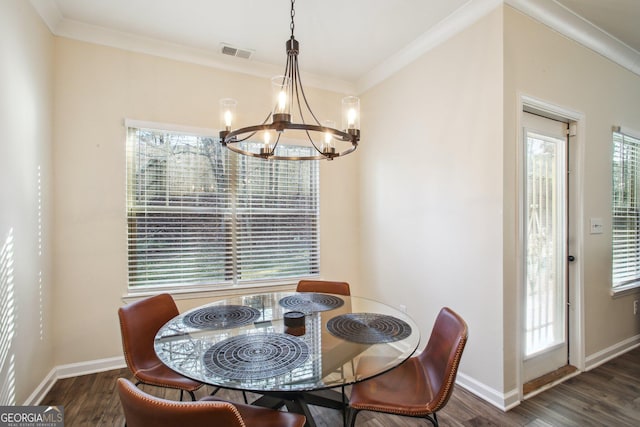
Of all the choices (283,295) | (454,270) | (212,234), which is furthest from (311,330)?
(212,234)

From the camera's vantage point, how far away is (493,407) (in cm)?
220

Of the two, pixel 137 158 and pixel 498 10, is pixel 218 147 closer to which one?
pixel 137 158

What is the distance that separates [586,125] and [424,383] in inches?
104

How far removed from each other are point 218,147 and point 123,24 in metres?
1.24

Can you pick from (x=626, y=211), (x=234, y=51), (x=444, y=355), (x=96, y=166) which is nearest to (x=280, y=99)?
(x=444, y=355)

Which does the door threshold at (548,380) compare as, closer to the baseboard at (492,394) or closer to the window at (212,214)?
the baseboard at (492,394)

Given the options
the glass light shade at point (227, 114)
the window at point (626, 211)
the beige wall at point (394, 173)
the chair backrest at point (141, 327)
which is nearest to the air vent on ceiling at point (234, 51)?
the beige wall at point (394, 173)

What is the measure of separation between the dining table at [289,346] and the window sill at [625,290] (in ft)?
8.31

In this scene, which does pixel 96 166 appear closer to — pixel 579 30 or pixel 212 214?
pixel 212 214

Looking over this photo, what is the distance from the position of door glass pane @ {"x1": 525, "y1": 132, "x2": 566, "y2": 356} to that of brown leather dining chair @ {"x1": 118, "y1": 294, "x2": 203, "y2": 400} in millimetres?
2554

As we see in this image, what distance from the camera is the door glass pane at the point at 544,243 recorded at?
2.50 meters

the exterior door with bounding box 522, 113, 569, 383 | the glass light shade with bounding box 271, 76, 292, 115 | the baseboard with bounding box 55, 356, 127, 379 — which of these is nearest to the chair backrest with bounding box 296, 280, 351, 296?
the exterior door with bounding box 522, 113, 569, 383

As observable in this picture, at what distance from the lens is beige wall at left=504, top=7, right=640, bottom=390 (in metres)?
2.23

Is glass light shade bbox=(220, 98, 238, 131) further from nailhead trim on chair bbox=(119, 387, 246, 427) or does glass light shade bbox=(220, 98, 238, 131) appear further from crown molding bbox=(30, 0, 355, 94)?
crown molding bbox=(30, 0, 355, 94)
